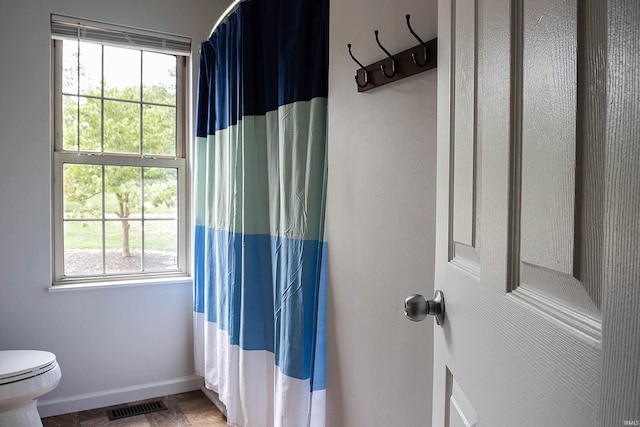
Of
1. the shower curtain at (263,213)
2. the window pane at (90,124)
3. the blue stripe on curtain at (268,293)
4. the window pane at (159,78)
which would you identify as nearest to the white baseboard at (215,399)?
the shower curtain at (263,213)

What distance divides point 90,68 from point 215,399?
2.14 m

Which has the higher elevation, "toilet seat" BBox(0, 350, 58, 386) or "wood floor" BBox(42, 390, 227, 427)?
"toilet seat" BBox(0, 350, 58, 386)

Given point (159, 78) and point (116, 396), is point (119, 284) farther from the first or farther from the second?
point (159, 78)

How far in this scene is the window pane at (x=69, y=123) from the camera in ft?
8.77

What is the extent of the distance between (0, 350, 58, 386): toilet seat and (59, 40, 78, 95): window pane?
58.7 inches

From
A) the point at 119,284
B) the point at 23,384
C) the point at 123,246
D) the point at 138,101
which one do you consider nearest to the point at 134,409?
the point at 119,284

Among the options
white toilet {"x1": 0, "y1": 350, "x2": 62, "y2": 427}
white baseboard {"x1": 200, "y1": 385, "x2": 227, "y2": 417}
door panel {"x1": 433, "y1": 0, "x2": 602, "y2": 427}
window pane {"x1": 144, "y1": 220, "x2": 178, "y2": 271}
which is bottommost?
white baseboard {"x1": 200, "y1": 385, "x2": 227, "y2": 417}

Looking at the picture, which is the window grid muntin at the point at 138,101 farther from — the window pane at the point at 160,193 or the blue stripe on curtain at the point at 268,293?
the blue stripe on curtain at the point at 268,293

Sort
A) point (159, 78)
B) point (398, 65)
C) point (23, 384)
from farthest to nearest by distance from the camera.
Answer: point (159, 78), point (23, 384), point (398, 65)

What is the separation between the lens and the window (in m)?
2.67

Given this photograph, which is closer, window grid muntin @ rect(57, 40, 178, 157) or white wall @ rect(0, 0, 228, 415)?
white wall @ rect(0, 0, 228, 415)

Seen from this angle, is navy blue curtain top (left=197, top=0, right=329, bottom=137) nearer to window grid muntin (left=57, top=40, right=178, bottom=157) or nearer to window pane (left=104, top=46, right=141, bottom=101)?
window grid muntin (left=57, top=40, right=178, bottom=157)

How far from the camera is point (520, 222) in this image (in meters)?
0.47

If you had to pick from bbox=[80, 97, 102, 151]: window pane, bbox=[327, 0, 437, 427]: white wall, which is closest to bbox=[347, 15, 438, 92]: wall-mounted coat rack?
bbox=[327, 0, 437, 427]: white wall
